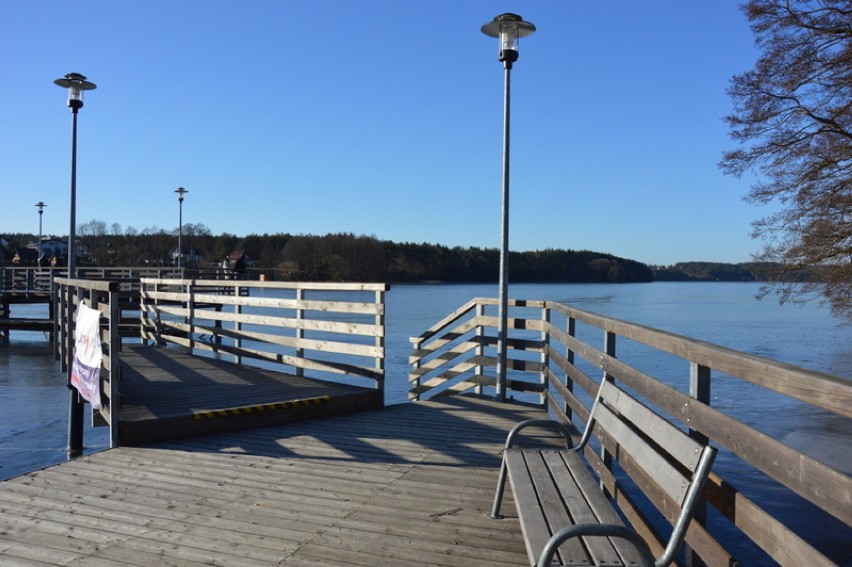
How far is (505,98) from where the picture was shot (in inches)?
353

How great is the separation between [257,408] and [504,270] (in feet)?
11.7

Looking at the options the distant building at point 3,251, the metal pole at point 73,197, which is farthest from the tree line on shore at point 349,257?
the metal pole at point 73,197

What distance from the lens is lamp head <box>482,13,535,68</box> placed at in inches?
343

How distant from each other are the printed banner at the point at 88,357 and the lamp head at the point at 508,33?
5602mm

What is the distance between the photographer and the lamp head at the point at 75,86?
14.6 metres

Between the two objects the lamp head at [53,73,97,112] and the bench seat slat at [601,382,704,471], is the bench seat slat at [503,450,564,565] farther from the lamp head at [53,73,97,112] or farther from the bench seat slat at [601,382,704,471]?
the lamp head at [53,73,97,112]

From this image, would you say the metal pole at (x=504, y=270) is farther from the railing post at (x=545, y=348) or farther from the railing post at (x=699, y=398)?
the railing post at (x=699, y=398)

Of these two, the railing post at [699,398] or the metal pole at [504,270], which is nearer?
the railing post at [699,398]

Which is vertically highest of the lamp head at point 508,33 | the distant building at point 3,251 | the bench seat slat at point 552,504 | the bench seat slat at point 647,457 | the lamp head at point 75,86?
the lamp head at point 75,86

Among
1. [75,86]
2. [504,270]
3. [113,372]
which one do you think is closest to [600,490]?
[113,372]

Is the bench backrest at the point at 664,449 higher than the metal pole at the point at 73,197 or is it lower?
lower

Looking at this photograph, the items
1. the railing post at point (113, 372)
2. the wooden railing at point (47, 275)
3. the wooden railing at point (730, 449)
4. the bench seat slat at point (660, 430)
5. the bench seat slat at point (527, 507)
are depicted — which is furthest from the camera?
the wooden railing at point (47, 275)

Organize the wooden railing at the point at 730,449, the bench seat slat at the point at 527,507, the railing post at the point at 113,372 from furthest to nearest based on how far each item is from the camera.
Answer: the railing post at the point at 113,372 < the bench seat slat at the point at 527,507 < the wooden railing at the point at 730,449

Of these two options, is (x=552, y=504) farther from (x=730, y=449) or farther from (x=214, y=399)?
(x=214, y=399)
